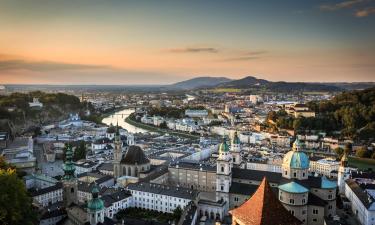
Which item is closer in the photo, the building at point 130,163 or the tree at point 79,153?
the building at point 130,163

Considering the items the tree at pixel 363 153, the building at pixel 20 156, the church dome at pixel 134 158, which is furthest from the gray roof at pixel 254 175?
the tree at pixel 363 153

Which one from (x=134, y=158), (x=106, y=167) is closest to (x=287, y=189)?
(x=134, y=158)

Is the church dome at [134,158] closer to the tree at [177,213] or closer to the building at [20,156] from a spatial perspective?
the tree at [177,213]

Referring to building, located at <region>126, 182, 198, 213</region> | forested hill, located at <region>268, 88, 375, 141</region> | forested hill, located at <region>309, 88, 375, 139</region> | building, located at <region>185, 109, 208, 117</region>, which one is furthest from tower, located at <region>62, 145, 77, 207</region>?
building, located at <region>185, 109, 208, 117</region>

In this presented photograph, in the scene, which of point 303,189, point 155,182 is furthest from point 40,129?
point 303,189

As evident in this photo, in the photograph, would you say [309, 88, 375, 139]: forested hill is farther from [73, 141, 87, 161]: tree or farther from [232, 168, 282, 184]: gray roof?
[73, 141, 87, 161]: tree

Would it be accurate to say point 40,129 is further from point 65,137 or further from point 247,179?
point 247,179
